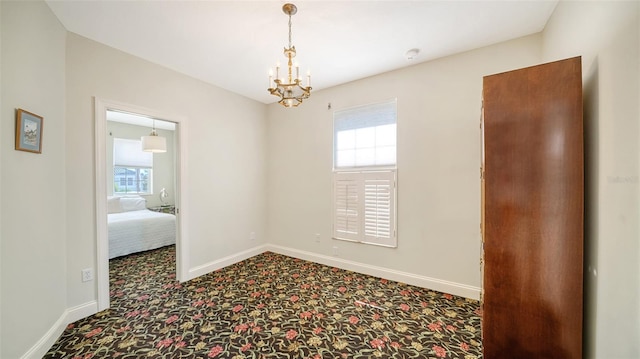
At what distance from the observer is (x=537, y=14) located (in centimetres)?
205

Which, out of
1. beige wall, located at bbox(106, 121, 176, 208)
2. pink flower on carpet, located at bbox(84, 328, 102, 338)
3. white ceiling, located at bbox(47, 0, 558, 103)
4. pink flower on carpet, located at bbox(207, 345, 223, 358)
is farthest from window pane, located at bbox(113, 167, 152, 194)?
pink flower on carpet, located at bbox(207, 345, 223, 358)

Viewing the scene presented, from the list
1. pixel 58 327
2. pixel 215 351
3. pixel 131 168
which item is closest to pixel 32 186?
pixel 58 327

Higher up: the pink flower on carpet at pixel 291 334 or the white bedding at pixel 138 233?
the white bedding at pixel 138 233

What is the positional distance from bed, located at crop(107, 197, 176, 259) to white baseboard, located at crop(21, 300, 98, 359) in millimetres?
1929

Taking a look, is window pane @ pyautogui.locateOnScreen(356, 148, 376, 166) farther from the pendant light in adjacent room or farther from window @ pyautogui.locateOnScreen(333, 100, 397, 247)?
the pendant light in adjacent room

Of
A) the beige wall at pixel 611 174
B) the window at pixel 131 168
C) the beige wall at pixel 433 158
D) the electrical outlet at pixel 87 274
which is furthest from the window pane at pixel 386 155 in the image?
the window at pixel 131 168

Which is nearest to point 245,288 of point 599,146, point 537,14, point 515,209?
point 515,209

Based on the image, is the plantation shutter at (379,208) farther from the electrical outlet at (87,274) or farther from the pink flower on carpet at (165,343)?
the electrical outlet at (87,274)

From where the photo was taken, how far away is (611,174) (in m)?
1.24

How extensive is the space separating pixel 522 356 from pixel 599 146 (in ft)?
4.34

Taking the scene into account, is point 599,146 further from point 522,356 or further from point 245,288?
point 245,288

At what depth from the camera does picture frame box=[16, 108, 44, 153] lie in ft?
5.39

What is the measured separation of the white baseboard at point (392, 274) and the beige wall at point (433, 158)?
23 millimetres

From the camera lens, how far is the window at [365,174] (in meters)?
3.17
